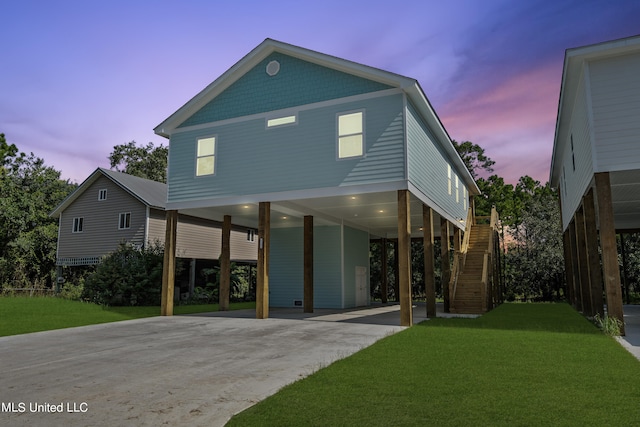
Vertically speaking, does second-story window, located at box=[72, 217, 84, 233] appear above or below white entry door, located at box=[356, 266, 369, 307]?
above

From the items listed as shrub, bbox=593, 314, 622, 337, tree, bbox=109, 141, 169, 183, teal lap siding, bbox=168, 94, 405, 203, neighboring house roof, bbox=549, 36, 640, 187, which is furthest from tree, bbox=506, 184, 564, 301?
tree, bbox=109, 141, 169, 183

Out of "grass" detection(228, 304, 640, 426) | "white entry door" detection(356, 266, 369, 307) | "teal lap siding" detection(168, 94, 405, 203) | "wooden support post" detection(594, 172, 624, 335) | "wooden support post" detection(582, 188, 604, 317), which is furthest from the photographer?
"white entry door" detection(356, 266, 369, 307)

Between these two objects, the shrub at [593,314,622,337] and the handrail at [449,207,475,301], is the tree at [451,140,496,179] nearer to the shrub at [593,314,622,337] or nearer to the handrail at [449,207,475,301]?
the handrail at [449,207,475,301]

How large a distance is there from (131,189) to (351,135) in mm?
18551

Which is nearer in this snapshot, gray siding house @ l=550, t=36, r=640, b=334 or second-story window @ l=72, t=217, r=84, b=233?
gray siding house @ l=550, t=36, r=640, b=334

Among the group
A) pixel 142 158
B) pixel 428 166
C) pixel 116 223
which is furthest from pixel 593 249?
pixel 142 158

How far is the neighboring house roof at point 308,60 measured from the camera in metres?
13.1

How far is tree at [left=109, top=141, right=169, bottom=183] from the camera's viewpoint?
51156 mm

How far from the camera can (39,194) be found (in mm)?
36031

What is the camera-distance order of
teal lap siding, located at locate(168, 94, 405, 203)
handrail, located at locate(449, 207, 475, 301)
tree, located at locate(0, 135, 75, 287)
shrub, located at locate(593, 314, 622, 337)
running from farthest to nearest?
tree, located at locate(0, 135, 75, 287) → handrail, located at locate(449, 207, 475, 301) → teal lap siding, located at locate(168, 94, 405, 203) → shrub, located at locate(593, 314, 622, 337)

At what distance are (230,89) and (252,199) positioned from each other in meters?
4.30

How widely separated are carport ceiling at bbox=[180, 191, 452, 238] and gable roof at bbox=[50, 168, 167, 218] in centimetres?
943

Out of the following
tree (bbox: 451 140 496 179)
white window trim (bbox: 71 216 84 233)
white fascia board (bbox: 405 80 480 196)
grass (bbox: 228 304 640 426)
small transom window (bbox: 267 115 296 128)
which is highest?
tree (bbox: 451 140 496 179)

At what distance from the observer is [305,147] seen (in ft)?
47.1
